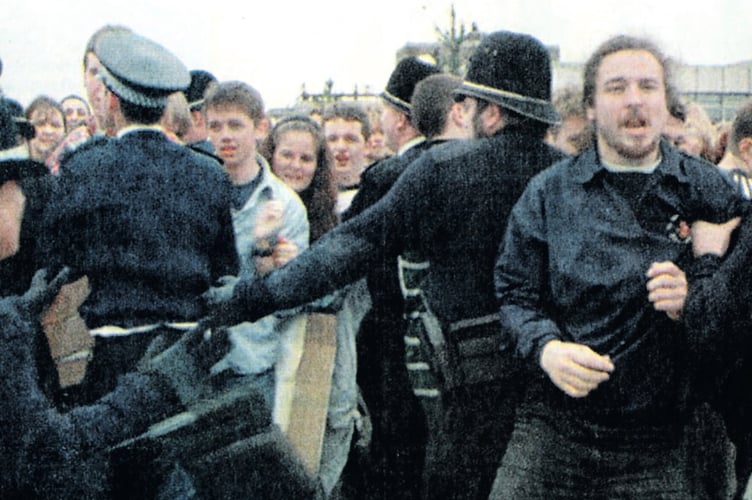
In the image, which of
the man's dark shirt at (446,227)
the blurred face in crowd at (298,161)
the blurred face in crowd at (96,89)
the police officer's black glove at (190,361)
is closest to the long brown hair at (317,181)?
the blurred face in crowd at (298,161)

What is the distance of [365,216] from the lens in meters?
3.83

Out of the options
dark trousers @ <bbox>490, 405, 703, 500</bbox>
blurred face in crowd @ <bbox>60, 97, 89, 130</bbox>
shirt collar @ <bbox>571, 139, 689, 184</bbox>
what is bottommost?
blurred face in crowd @ <bbox>60, 97, 89, 130</bbox>

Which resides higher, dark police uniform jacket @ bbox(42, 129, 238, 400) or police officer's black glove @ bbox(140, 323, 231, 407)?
dark police uniform jacket @ bbox(42, 129, 238, 400)

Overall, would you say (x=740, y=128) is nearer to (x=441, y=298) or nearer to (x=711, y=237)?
(x=441, y=298)

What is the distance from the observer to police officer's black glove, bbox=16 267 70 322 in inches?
114

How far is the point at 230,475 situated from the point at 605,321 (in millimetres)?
1287

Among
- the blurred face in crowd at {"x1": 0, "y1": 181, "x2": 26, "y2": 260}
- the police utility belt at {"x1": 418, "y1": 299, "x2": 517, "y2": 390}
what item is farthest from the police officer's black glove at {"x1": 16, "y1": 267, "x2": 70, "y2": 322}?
the police utility belt at {"x1": 418, "y1": 299, "x2": 517, "y2": 390}

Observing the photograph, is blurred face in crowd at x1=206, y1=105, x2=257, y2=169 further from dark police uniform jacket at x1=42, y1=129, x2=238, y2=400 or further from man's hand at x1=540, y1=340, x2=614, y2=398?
man's hand at x1=540, y1=340, x2=614, y2=398

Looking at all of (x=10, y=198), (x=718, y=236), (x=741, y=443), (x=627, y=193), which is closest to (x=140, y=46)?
(x=10, y=198)

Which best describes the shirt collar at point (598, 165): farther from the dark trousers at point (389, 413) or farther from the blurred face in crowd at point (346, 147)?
the blurred face in crowd at point (346, 147)

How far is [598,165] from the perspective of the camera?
3.35m

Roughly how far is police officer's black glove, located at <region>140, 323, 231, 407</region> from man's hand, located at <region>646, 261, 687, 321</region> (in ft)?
4.62

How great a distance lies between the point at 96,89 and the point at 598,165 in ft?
6.14

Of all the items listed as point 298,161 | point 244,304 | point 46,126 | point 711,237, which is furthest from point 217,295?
point 46,126
